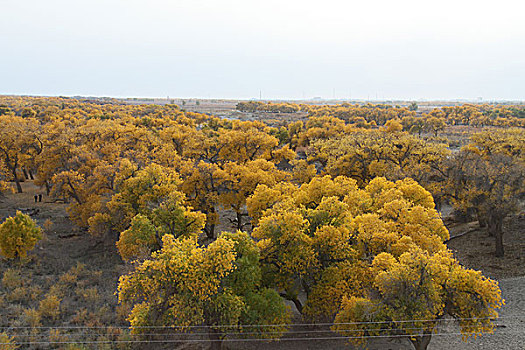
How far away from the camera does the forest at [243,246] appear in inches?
573

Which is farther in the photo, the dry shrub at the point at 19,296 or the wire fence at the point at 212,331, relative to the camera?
the dry shrub at the point at 19,296

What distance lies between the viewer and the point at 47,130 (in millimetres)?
44781

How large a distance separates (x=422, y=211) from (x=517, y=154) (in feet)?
71.8

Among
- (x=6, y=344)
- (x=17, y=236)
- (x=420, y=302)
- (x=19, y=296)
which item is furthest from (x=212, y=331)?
(x=17, y=236)

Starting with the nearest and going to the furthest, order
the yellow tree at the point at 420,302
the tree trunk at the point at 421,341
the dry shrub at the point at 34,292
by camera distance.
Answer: the yellow tree at the point at 420,302, the tree trunk at the point at 421,341, the dry shrub at the point at 34,292

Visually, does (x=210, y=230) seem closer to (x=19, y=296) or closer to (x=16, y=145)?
(x=19, y=296)

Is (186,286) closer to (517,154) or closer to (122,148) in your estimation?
(122,148)

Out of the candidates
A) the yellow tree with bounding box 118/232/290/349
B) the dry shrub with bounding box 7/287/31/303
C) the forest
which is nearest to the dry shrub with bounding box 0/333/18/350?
the forest

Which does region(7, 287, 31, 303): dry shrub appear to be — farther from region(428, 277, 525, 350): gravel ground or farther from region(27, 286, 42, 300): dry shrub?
region(428, 277, 525, 350): gravel ground

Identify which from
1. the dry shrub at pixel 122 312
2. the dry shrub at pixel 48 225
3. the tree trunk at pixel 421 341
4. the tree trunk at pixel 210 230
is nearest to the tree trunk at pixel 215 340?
the dry shrub at pixel 122 312

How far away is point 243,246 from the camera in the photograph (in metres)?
16.6

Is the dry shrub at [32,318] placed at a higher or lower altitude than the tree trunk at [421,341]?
lower

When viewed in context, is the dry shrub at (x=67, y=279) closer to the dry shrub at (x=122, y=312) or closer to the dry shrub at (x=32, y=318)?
the dry shrub at (x=32, y=318)

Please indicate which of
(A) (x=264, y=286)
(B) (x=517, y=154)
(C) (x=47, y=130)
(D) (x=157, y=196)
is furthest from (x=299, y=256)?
(C) (x=47, y=130)
